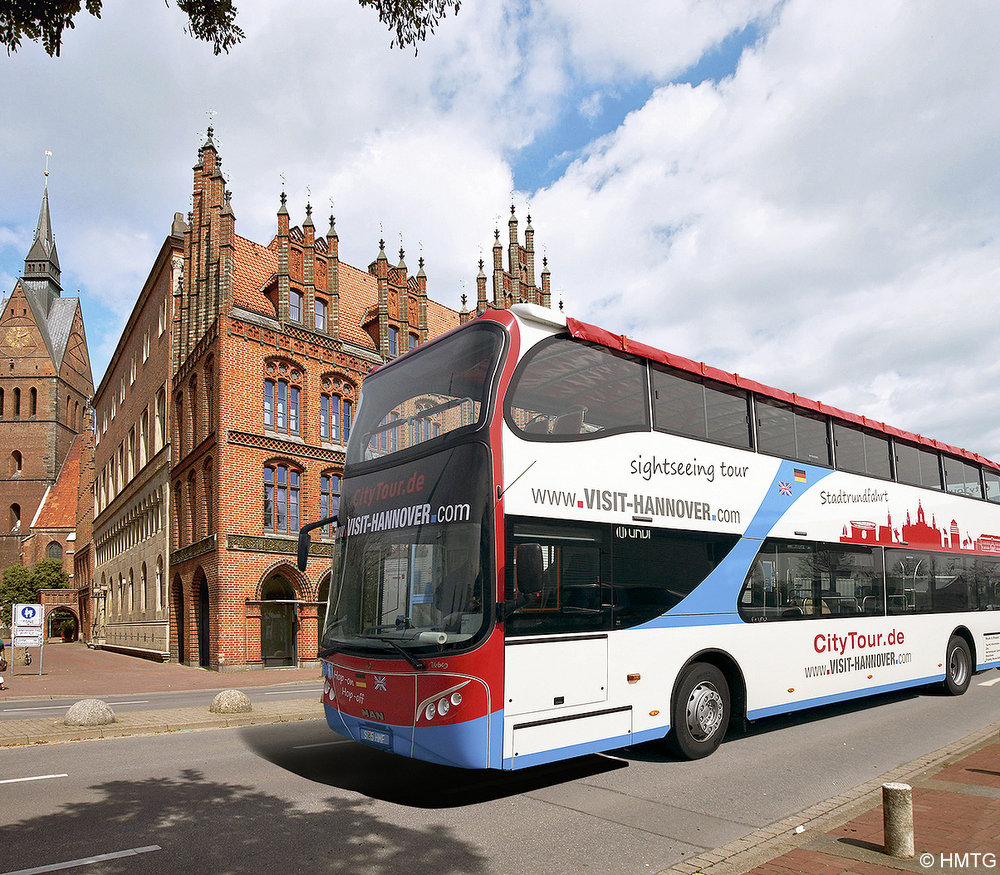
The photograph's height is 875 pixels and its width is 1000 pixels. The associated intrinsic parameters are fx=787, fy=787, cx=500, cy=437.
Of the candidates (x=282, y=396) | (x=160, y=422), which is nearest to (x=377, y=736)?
(x=282, y=396)

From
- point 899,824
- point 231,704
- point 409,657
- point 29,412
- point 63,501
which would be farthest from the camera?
point 29,412

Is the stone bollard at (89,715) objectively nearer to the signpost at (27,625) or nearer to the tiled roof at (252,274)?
the signpost at (27,625)

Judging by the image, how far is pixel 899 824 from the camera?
469 cm

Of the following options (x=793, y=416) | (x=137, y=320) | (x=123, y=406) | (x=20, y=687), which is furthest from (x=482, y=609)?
(x=123, y=406)

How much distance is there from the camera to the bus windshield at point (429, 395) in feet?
21.8

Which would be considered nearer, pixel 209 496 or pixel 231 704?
pixel 231 704

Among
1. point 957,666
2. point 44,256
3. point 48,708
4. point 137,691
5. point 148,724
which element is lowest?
point 137,691

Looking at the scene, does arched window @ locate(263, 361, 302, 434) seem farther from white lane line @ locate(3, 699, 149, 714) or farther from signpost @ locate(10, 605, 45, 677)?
white lane line @ locate(3, 699, 149, 714)

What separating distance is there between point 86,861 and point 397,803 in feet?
7.55

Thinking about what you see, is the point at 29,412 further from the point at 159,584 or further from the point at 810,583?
the point at 810,583

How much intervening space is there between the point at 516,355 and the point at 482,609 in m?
2.18

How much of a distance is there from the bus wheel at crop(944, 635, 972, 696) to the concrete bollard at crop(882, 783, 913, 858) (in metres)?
9.16

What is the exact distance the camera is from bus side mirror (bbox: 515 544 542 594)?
5.86 meters

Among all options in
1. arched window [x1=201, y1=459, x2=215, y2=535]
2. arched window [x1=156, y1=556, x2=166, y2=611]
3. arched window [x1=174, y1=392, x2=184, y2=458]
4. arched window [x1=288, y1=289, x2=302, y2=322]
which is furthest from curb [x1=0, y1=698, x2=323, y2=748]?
arched window [x1=156, y1=556, x2=166, y2=611]
